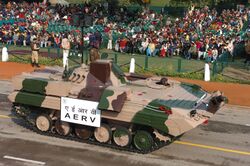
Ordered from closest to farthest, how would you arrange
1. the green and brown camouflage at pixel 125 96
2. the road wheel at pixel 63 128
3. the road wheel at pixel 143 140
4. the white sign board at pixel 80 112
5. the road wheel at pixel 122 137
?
the green and brown camouflage at pixel 125 96 → the road wheel at pixel 143 140 → the road wheel at pixel 122 137 → the white sign board at pixel 80 112 → the road wheel at pixel 63 128

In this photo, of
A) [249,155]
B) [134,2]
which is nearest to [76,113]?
[249,155]

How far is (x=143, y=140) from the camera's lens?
1470 centimetres

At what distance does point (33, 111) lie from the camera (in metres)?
16.7

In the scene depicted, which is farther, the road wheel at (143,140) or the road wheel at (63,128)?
the road wheel at (63,128)

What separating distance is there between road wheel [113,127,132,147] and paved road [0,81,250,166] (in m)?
0.30

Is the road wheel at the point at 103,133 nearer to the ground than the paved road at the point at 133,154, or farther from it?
farther from it

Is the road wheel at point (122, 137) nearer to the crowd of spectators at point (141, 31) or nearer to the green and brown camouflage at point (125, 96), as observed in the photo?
the green and brown camouflage at point (125, 96)

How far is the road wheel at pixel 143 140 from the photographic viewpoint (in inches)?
575

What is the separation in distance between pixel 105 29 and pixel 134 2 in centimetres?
1213

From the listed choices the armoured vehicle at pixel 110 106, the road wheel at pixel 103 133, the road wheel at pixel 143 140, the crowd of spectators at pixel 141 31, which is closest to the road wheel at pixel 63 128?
the armoured vehicle at pixel 110 106

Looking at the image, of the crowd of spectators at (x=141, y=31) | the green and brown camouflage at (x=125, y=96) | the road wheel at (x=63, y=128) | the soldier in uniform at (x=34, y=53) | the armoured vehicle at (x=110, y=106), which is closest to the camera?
the green and brown camouflage at (x=125, y=96)

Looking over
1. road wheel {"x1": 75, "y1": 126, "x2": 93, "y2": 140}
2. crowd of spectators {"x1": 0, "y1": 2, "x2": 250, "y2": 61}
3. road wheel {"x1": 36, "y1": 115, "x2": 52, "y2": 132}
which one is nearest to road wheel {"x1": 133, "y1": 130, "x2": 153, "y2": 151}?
road wheel {"x1": 75, "y1": 126, "x2": 93, "y2": 140}

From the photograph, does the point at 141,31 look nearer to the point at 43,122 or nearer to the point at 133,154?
the point at 43,122

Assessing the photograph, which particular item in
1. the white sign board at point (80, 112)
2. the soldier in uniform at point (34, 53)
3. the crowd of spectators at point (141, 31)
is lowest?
the white sign board at point (80, 112)
